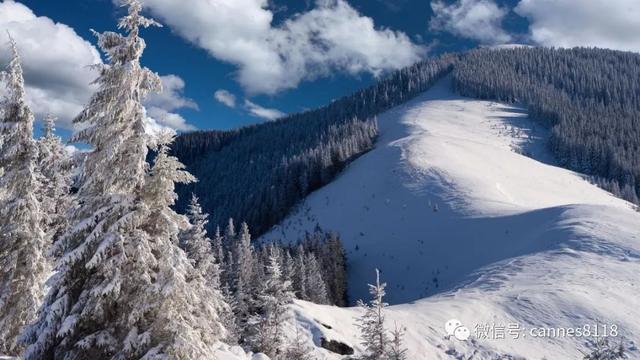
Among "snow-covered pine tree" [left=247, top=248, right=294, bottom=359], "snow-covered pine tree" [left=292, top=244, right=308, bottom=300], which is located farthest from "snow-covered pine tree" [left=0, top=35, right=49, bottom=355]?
"snow-covered pine tree" [left=292, top=244, right=308, bottom=300]

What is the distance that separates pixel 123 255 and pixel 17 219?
422 inches

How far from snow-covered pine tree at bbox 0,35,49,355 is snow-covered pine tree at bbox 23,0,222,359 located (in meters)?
7.77

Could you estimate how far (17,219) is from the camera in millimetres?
20016

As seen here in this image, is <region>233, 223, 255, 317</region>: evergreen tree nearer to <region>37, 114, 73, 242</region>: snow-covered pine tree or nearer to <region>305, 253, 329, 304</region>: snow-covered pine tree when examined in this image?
<region>305, 253, 329, 304</region>: snow-covered pine tree

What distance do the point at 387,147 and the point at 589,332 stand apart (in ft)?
347

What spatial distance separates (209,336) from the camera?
13141mm

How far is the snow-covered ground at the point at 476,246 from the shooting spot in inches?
1467

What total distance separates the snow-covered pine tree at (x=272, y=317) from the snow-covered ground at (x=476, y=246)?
431cm

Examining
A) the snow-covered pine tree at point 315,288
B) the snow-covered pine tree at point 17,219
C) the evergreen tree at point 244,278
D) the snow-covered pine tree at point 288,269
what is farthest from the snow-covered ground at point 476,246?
the snow-covered pine tree at point 17,219

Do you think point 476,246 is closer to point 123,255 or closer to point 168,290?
point 168,290

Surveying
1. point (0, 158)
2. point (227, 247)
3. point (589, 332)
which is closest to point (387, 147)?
point (227, 247)

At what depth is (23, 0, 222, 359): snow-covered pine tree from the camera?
1212 cm

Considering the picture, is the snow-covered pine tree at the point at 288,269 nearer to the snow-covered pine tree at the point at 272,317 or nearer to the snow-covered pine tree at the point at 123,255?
the snow-covered pine tree at the point at 272,317

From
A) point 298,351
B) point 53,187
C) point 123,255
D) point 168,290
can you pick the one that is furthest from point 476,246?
point 123,255
